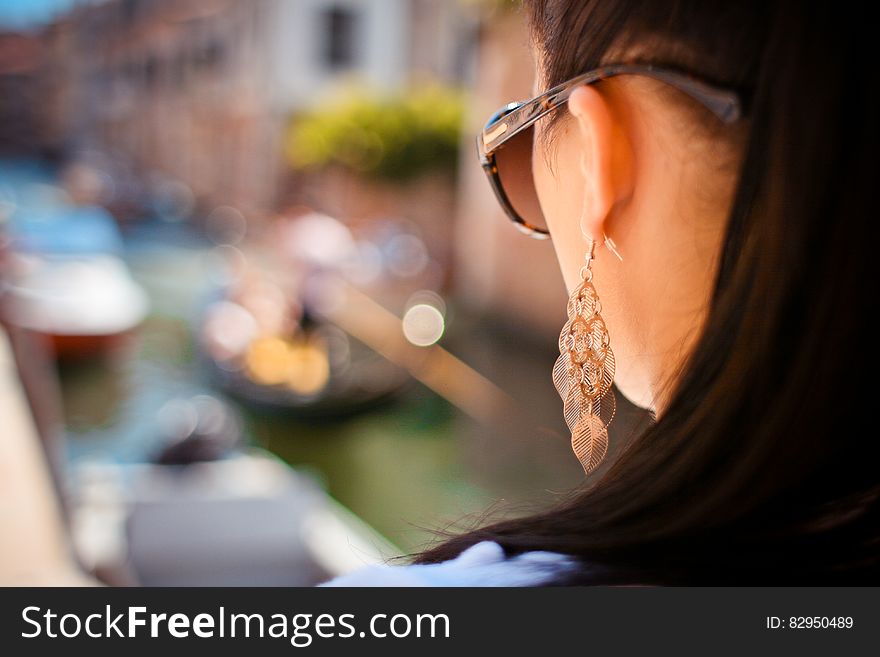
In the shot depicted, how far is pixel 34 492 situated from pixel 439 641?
8.30 feet

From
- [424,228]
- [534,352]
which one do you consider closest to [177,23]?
[424,228]

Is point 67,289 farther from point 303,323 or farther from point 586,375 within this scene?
point 586,375

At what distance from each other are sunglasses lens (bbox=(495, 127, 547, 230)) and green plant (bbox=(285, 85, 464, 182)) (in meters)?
9.89

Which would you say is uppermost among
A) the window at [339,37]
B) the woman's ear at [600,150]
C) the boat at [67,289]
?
the window at [339,37]

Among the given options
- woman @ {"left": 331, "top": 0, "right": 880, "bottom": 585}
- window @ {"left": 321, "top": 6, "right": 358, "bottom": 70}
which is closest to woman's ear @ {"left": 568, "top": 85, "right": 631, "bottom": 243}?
woman @ {"left": 331, "top": 0, "right": 880, "bottom": 585}

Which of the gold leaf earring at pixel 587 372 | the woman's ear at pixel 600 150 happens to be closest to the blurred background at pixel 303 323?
the gold leaf earring at pixel 587 372

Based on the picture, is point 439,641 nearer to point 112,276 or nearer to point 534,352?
point 534,352

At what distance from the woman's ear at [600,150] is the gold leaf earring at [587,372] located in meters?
0.03

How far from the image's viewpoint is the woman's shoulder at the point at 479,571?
426 millimetres

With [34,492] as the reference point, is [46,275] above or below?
above

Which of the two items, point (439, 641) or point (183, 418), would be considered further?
point (183, 418)

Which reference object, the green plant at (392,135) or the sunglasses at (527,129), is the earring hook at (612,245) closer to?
the sunglasses at (527,129)

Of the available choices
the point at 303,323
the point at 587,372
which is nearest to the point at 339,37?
the point at 303,323

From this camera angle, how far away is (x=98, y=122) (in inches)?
952
